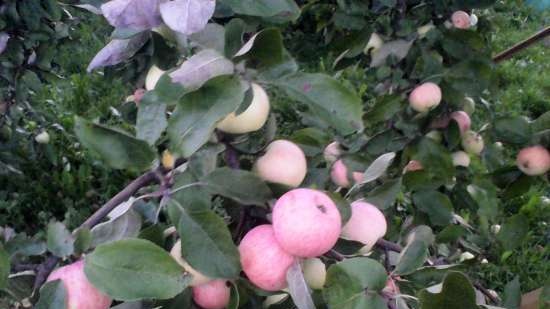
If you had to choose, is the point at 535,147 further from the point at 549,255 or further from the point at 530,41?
the point at 549,255

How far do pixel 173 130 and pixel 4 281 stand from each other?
21 centimetres

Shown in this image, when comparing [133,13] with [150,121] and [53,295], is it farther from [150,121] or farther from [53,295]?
[53,295]

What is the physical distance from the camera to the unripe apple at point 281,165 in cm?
67

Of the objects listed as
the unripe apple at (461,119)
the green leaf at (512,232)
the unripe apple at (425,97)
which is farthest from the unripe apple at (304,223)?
the unripe apple at (461,119)

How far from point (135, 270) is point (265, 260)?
124 mm

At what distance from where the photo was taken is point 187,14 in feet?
1.98

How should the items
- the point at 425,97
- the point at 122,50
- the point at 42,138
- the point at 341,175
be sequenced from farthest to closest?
the point at 42,138, the point at 425,97, the point at 341,175, the point at 122,50

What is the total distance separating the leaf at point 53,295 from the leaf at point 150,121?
17cm

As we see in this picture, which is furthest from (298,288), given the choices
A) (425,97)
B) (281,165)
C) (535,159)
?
(425,97)

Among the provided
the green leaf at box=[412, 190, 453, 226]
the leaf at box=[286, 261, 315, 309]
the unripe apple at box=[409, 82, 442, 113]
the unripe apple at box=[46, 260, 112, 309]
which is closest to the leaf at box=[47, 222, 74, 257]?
the unripe apple at box=[46, 260, 112, 309]

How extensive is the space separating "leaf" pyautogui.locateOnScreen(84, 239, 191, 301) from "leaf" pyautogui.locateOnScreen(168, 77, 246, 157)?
98 mm

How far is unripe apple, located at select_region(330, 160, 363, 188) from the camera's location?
0.92 metres

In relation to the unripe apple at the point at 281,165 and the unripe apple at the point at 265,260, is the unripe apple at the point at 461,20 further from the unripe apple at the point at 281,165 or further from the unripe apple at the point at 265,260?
the unripe apple at the point at 265,260

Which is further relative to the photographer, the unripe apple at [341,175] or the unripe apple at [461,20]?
the unripe apple at [461,20]
